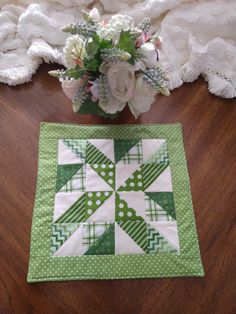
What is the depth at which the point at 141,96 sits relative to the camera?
81 centimetres

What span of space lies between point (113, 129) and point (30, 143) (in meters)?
0.24

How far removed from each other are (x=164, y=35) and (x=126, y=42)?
1.11 ft

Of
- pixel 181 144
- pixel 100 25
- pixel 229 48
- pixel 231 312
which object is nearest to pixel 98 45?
pixel 100 25

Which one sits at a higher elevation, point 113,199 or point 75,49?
point 75,49

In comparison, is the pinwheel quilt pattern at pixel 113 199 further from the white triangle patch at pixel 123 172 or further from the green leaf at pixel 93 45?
the green leaf at pixel 93 45

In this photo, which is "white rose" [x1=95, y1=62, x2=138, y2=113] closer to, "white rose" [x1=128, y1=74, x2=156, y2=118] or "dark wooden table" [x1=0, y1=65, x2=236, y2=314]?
"white rose" [x1=128, y1=74, x2=156, y2=118]

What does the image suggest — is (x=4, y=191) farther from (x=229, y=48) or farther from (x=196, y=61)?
(x=229, y=48)

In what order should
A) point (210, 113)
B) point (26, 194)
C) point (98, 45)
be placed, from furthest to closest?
point (210, 113), point (26, 194), point (98, 45)

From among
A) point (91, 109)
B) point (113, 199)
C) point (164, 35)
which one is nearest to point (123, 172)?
point (113, 199)

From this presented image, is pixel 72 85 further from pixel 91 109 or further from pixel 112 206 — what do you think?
pixel 112 206

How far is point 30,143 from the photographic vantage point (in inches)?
35.8

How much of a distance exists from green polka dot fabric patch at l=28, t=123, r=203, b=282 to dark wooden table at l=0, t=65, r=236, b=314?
0.03 meters

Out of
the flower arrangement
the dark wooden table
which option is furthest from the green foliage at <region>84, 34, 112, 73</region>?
the dark wooden table

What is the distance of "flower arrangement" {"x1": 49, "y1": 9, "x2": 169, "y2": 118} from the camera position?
0.74 m
